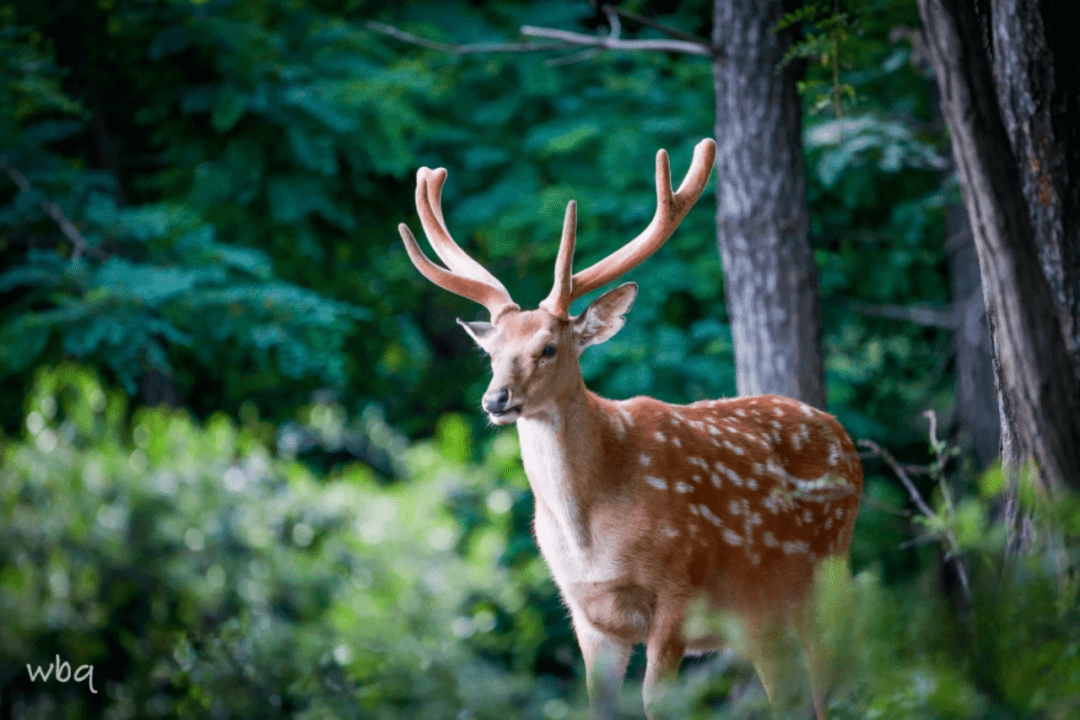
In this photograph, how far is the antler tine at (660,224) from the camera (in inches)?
169

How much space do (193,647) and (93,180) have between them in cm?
542

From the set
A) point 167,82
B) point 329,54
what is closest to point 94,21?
point 167,82

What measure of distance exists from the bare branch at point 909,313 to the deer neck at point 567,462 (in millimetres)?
4840

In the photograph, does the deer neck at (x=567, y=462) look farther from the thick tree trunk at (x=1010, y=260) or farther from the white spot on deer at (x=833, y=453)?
the thick tree trunk at (x=1010, y=260)

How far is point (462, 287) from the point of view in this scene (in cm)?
430

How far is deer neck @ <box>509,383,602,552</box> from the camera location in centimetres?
392

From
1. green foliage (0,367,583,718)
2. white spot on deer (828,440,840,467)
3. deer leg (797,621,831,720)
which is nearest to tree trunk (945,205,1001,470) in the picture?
white spot on deer (828,440,840,467)

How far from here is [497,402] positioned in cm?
370

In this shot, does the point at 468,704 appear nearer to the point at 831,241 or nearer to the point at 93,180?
the point at 831,241

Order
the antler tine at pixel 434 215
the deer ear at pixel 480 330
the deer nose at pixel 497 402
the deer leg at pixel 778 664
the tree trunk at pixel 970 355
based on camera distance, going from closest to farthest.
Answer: the deer leg at pixel 778 664, the deer nose at pixel 497 402, the deer ear at pixel 480 330, the antler tine at pixel 434 215, the tree trunk at pixel 970 355

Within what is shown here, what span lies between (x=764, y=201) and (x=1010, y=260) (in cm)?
265

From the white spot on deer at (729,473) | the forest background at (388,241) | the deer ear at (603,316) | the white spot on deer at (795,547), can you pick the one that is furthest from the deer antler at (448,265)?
the white spot on deer at (795,547)

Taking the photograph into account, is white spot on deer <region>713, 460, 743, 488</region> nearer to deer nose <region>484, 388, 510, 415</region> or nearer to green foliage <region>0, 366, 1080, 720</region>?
deer nose <region>484, 388, 510, 415</region>

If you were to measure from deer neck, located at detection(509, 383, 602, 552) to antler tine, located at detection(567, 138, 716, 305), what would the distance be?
51 cm
